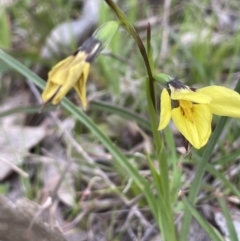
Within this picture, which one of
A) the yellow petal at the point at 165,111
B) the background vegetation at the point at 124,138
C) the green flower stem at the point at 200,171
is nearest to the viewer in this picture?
the yellow petal at the point at 165,111

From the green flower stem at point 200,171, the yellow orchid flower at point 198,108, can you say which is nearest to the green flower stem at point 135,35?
the yellow orchid flower at point 198,108

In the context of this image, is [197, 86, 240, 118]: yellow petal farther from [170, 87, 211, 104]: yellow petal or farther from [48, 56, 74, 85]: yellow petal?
[48, 56, 74, 85]: yellow petal

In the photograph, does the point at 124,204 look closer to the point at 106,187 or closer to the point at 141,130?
the point at 106,187

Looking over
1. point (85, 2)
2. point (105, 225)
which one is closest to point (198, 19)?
point (85, 2)

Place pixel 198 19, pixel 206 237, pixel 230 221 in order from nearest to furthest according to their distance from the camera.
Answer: pixel 230 221, pixel 206 237, pixel 198 19

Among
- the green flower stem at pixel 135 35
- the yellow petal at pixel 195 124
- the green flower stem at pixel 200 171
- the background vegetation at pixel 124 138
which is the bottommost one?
the background vegetation at pixel 124 138

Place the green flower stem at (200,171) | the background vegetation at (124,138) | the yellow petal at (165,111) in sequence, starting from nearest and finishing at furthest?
the yellow petal at (165,111) → the green flower stem at (200,171) → the background vegetation at (124,138)

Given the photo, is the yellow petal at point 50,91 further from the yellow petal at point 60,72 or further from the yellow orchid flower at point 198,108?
the yellow orchid flower at point 198,108
